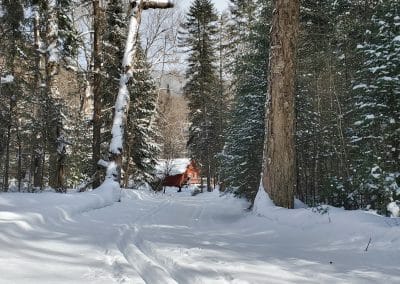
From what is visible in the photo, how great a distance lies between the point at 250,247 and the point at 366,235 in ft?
4.76

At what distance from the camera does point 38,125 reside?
624 inches

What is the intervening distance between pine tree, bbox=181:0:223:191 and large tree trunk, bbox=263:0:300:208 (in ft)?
88.5

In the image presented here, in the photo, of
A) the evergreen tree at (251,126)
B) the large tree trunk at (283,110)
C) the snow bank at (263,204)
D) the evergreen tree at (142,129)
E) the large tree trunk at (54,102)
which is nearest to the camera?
the snow bank at (263,204)

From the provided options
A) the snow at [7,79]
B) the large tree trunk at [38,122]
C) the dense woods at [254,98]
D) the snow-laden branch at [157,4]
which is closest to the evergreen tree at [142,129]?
the dense woods at [254,98]

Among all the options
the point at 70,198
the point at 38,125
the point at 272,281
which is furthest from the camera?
the point at 38,125

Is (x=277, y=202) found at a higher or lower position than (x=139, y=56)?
lower

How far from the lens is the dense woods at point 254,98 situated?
8.42 m

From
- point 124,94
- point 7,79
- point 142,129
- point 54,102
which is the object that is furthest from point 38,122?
point 142,129

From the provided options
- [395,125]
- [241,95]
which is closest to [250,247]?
[395,125]

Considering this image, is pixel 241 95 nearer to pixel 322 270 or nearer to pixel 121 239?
pixel 121 239

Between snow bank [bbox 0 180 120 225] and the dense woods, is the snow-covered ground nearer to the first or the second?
snow bank [bbox 0 180 120 225]

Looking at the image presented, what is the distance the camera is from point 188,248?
195 inches

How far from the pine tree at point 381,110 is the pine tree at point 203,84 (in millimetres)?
26789

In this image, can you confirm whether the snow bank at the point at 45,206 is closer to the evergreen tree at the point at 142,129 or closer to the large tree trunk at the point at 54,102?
the large tree trunk at the point at 54,102
